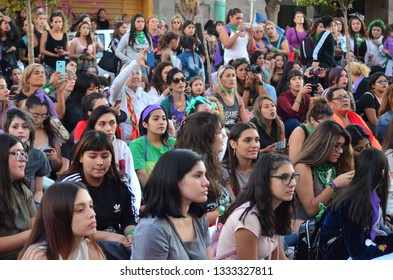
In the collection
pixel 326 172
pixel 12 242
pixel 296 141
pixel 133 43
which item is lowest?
pixel 12 242

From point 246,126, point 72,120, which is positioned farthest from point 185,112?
point 246,126

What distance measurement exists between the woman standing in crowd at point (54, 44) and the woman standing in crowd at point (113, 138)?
7122mm

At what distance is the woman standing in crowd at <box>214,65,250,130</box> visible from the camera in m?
11.5

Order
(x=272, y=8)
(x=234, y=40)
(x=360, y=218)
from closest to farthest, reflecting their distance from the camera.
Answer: (x=360, y=218), (x=234, y=40), (x=272, y=8)

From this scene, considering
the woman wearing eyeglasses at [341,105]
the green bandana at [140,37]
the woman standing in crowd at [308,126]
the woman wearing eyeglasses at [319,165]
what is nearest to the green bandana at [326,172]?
the woman wearing eyeglasses at [319,165]

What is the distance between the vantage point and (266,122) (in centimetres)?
1034

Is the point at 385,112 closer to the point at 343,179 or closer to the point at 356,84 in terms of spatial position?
the point at 356,84

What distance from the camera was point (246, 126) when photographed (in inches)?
320

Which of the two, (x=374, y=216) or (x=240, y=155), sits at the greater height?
(x=240, y=155)

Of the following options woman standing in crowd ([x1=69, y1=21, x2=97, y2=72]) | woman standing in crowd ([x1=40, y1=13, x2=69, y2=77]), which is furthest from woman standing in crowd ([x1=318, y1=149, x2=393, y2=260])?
woman standing in crowd ([x1=40, y1=13, x2=69, y2=77])

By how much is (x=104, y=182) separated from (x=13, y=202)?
0.80 meters

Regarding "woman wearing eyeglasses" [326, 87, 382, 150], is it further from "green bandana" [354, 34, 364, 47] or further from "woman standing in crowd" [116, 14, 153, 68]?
"green bandana" [354, 34, 364, 47]

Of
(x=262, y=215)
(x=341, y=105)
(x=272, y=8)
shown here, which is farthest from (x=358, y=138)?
(x=272, y=8)

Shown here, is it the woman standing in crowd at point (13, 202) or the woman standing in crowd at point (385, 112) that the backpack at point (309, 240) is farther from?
the woman standing in crowd at point (385, 112)
